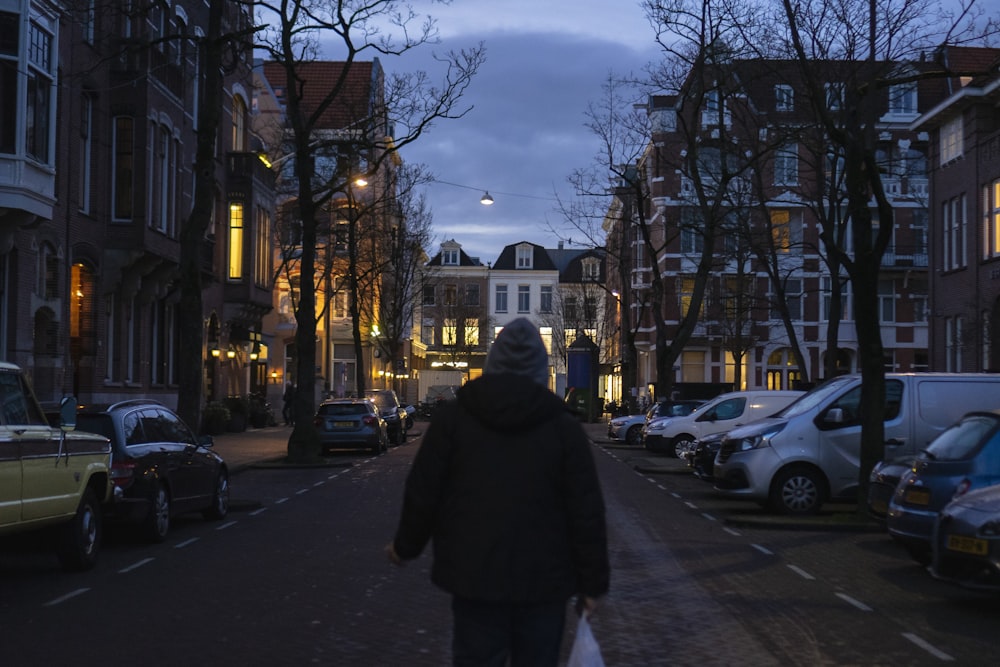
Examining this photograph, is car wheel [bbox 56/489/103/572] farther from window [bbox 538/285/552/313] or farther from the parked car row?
window [bbox 538/285/552/313]

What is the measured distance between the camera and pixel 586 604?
191 inches

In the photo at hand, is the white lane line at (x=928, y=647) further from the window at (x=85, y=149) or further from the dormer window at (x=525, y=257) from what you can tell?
the dormer window at (x=525, y=257)

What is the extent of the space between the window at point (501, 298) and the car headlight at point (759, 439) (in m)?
96.0

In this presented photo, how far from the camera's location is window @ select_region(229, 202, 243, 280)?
44.0m

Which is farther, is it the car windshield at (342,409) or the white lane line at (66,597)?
the car windshield at (342,409)

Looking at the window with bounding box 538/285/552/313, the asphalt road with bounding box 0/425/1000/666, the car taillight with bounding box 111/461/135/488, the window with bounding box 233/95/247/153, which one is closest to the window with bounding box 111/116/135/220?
the window with bounding box 233/95/247/153

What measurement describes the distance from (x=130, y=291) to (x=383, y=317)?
1274 inches

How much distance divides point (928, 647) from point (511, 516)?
5047 millimetres

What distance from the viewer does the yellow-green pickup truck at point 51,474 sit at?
33.9 feet

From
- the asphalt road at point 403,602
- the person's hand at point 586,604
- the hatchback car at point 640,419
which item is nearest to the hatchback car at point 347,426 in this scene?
the hatchback car at point 640,419

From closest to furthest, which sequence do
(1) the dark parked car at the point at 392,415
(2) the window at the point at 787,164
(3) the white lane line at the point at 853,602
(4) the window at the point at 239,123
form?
(3) the white lane line at the point at 853,602 → (2) the window at the point at 787,164 → (1) the dark parked car at the point at 392,415 → (4) the window at the point at 239,123

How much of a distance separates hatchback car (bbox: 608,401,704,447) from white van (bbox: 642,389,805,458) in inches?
24.3

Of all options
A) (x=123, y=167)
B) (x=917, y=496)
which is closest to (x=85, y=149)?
(x=123, y=167)

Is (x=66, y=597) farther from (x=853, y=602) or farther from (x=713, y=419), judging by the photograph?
(x=713, y=419)
